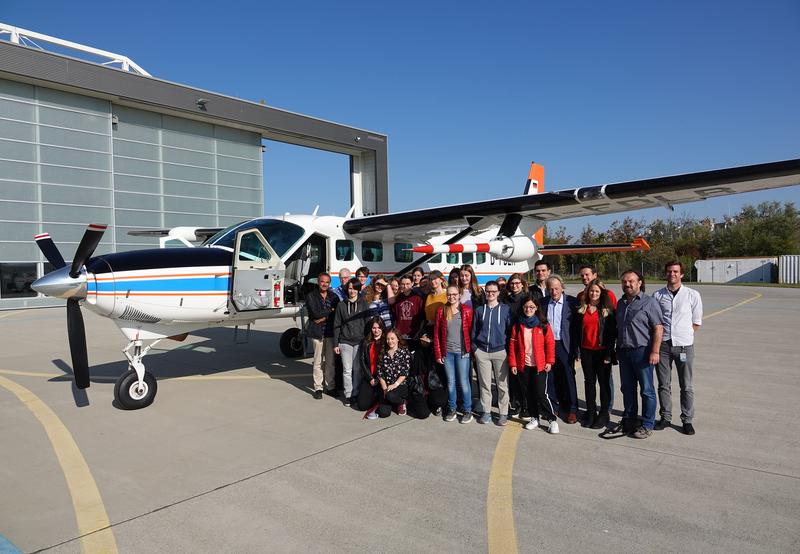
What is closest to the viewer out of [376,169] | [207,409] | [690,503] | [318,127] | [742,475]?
[690,503]

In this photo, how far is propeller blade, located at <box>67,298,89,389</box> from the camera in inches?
271

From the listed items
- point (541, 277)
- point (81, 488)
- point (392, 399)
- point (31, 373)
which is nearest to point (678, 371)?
point (541, 277)

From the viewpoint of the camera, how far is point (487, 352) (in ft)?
20.2

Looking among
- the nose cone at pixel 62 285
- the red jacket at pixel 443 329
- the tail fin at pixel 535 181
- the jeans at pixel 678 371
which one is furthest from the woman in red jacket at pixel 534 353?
the tail fin at pixel 535 181

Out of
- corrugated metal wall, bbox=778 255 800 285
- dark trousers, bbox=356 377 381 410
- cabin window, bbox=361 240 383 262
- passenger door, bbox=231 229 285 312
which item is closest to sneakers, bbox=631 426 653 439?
dark trousers, bbox=356 377 381 410

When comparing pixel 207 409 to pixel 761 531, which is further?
pixel 207 409

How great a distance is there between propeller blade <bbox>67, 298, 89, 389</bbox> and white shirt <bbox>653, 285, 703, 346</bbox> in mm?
6980

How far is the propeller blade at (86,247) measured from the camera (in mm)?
6551

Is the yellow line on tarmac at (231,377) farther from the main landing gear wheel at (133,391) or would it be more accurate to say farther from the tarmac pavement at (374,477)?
the main landing gear wheel at (133,391)

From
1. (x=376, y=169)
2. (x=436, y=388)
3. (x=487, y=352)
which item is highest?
(x=376, y=169)

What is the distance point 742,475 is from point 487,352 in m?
2.61

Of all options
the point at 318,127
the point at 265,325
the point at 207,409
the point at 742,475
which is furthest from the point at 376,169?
the point at 742,475

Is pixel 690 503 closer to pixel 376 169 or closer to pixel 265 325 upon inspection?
pixel 265 325

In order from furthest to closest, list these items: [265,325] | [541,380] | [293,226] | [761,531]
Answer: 1. [265,325]
2. [293,226]
3. [541,380]
4. [761,531]
